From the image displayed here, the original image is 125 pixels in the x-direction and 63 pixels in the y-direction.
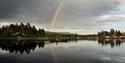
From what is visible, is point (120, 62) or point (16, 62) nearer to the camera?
point (120, 62)

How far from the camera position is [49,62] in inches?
1673

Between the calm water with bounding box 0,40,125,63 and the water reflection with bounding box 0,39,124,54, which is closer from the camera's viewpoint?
the calm water with bounding box 0,40,125,63

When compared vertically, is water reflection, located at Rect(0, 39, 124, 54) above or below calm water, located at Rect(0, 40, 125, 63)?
above

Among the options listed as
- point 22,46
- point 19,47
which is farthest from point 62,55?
point 22,46

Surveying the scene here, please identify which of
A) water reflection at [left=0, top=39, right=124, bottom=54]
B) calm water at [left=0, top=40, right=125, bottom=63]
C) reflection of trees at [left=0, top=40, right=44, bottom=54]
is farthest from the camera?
water reflection at [left=0, top=39, right=124, bottom=54]

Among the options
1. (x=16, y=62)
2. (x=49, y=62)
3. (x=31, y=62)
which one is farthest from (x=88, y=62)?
(x=16, y=62)

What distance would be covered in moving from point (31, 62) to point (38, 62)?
1334 millimetres

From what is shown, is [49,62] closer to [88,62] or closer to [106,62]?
[88,62]

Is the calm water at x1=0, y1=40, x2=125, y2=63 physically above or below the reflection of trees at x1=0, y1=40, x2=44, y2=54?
below

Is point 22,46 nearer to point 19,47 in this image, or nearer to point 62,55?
point 19,47

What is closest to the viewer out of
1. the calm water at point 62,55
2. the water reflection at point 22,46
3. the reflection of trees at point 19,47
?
the calm water at point 62,55

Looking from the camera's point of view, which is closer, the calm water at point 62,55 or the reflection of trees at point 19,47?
the calm water at point 62,55

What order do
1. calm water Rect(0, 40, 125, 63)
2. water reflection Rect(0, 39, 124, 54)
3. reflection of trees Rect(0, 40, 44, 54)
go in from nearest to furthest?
calm water Rect(0, 40, 125, 63), reflection of trees Rect(0, 40, 44, 54), water reflection Rect(0, 39, 124, 54)

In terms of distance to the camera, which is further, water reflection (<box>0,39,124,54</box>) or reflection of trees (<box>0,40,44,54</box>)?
water reflection (<box>0,39,124,54</box>)
